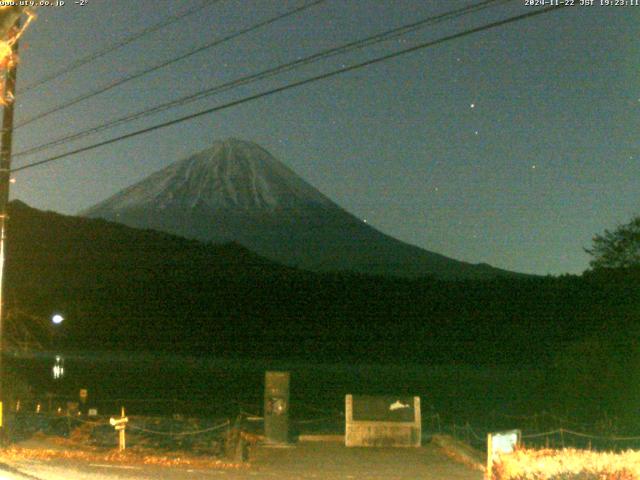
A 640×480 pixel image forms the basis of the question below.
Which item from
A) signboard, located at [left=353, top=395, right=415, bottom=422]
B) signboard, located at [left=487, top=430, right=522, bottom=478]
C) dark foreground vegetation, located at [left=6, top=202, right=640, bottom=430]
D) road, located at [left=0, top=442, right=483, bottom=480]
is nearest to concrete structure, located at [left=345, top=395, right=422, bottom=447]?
signboard, located at [left=353, top=395, right=415, bottom=422]

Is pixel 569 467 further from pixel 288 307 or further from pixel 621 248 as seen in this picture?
pixel 288 307

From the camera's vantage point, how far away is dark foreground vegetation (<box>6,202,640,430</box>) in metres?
77.9

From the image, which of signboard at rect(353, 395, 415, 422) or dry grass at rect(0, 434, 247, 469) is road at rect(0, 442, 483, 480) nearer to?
dry grass at rect(0, 434, 247, 469)

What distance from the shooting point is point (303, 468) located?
18.0 meters

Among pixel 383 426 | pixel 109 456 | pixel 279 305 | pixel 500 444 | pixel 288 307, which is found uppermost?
pixel 279 305

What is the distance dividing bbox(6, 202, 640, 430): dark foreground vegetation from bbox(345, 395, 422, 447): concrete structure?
2915 cm

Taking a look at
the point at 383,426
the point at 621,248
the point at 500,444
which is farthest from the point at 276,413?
the point at 621,248

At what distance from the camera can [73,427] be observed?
77.5 ft

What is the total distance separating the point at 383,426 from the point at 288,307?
3246 inches

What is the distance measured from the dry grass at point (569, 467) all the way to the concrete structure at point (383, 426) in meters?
11.6

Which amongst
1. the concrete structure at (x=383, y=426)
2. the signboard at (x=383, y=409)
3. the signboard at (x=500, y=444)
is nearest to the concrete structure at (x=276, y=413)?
the concrete structure at (x=383, y=426)

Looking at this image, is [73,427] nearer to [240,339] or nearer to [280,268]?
[240,339]

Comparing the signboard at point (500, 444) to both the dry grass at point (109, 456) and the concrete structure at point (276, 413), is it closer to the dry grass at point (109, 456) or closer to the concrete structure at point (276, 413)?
the dry grass at point (109, 456)

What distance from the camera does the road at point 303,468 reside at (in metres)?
14.9
